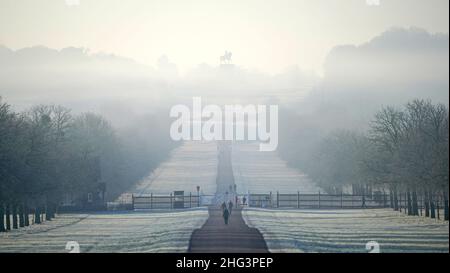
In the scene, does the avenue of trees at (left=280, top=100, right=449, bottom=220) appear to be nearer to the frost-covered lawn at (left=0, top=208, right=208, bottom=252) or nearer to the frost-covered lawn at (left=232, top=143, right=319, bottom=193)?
the frost-covered lawn at (left=0, top=208, right=208, bottom=252)

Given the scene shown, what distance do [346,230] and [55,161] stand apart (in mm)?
22149

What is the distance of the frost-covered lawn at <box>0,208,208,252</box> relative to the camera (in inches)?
1473

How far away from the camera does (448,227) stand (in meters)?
A: 47.6

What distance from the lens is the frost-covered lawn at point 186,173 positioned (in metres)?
98.2

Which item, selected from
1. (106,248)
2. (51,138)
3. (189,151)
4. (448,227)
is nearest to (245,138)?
(189,151)

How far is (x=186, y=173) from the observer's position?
113 meters

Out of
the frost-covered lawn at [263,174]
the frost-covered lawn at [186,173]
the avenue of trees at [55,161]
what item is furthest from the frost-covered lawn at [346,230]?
the frost-covered lawn at [263,174]

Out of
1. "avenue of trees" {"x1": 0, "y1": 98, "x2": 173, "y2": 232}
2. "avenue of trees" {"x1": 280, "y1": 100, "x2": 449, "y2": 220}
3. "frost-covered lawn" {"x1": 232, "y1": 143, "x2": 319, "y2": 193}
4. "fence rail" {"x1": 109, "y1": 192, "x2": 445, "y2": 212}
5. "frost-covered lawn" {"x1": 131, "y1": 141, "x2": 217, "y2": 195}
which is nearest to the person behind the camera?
"avenue of trees" {"x1": 0, "y1": 98, "x2": 173, "y2": 232}

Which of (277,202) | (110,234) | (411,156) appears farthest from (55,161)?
(411,156)

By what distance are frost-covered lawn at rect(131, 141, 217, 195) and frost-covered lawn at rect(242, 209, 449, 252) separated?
29.0m

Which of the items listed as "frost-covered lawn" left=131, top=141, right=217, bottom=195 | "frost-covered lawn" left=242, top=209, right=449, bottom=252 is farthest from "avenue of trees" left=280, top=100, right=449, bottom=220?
"frost-covered lawn" left=131, top=141, right=217, bottom=195

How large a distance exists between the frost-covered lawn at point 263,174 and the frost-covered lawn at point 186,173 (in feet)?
11.3
